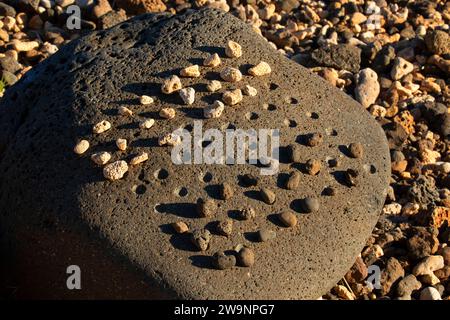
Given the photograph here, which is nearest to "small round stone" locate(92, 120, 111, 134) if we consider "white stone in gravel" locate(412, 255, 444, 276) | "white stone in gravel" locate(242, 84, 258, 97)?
"white stone in gravel" locate(242, 84, 258, 97)

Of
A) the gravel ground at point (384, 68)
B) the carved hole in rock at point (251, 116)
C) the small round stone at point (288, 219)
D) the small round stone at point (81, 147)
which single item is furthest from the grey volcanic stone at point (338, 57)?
the small round stone at point (81, 147)

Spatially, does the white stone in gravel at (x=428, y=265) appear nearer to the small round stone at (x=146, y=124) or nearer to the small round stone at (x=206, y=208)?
the small round stone at (x=206, y=208)

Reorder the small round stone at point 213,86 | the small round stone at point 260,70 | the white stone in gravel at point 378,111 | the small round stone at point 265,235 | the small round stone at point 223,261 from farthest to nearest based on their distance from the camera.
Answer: the white stone in gravel at point 378,111
the small round stone at point 260,70
the small round stone at point 213,86
the small round stone at point 265,235
the small round stone at point 223,261

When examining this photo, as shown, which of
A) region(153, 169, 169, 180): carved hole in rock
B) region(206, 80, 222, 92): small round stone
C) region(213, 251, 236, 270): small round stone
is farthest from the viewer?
region(206, 80, 222, 92): small round stone

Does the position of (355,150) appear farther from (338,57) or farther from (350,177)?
(338,57)

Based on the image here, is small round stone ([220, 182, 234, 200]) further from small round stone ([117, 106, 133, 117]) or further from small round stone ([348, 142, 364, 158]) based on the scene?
small round stone ([348, 142, 364, 158])

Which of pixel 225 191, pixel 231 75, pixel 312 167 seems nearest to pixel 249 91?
pixel 231 75
